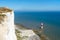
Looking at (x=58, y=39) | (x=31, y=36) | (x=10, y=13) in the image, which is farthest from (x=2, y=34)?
(x=58, y=39)

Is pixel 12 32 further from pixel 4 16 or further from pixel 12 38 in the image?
pixel 4 16

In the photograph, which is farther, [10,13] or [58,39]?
[58,39]

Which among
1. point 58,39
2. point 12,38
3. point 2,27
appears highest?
point 2,27

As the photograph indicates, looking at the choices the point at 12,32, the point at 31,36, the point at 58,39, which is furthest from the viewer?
the point at 58,39

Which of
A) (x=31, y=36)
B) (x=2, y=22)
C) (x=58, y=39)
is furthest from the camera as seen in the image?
(x=58, y=39)

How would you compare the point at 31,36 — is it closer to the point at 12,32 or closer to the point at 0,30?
the point at 12,32

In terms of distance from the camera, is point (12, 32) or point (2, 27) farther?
point (12, 32)

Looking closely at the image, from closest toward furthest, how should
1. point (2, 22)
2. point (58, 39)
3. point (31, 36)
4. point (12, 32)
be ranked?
point (2, 22)
point (12, 32)
point (31, 36)
point (58, 39)

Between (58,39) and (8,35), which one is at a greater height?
(8,35)

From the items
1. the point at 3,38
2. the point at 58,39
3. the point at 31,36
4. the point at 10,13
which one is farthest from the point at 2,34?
the point at 58,39
